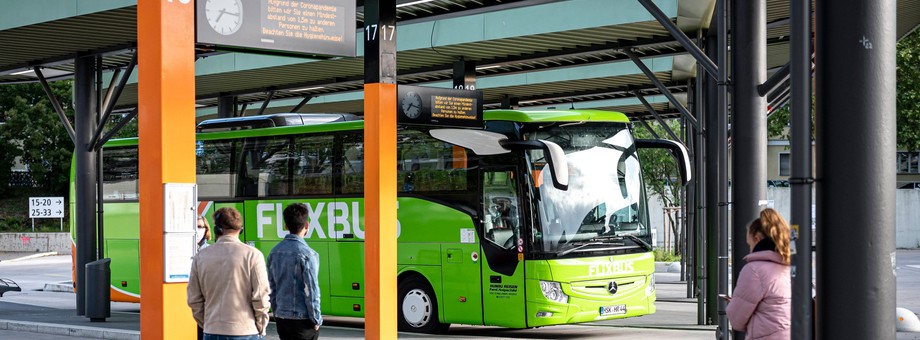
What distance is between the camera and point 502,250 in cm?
1630

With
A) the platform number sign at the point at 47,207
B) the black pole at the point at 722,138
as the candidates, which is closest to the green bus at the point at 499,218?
the black pole at the point at 722,138

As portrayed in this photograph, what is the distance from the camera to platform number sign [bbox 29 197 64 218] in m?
52.2

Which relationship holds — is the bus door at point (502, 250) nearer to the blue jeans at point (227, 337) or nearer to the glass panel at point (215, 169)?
the glass panel at point (215, 169)

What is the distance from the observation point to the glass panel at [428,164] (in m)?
16.9

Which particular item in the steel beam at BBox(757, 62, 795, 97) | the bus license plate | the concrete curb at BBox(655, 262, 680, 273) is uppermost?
the steel beam at BBox(757, 62, 795, 97)

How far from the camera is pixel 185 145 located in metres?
9.51

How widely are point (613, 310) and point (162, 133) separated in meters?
8.47

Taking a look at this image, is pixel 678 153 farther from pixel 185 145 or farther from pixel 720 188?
pixel 185 145

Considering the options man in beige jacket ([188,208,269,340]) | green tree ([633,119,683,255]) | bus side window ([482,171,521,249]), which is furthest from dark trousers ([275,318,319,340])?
green tree ([633,119,683,255])

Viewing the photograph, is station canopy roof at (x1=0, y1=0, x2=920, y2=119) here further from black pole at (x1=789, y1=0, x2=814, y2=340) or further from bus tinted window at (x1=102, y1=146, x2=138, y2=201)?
black pole at (x1=789, y1=0, x2=814, y2=340)

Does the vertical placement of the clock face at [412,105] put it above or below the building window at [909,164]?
above

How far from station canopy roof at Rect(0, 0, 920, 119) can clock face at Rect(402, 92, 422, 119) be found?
224 centimetres

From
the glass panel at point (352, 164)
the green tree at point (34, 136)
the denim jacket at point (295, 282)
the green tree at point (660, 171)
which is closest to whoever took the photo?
the denim jacket at point (295, 282)

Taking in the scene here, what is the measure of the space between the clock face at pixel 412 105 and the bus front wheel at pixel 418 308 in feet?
14.8
